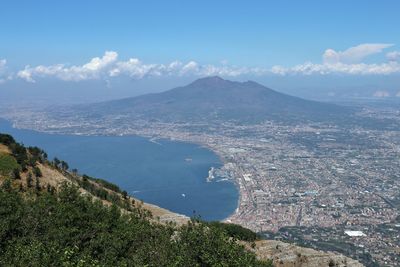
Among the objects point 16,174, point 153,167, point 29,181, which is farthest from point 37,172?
point 153,167

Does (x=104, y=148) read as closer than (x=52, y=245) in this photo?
No

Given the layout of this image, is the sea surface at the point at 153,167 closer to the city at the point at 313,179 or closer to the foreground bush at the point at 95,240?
the city at the point at 313,179

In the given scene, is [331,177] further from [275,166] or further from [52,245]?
[52,245]

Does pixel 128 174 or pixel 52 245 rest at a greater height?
pixel 52 245

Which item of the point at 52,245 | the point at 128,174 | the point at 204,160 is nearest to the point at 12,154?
the point at 52,245

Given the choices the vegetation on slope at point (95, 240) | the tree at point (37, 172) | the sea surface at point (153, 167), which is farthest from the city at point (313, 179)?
the vegetation on slope at point (95, 240)

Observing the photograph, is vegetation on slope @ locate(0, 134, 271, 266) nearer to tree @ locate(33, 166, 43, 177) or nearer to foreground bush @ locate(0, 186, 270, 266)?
foreground bush @ locate(0, 186, 270, 266)

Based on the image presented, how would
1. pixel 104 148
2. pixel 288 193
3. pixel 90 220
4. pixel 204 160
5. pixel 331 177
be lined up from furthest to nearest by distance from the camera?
1. pixel 104 148
2. pixel 204 160
3. pixel 331 177
4. pixel 288 193
5. pixel 90 220

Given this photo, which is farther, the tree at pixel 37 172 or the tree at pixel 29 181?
the tree at pixel 37 172

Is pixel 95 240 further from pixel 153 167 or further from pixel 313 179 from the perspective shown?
pixel 153 167
